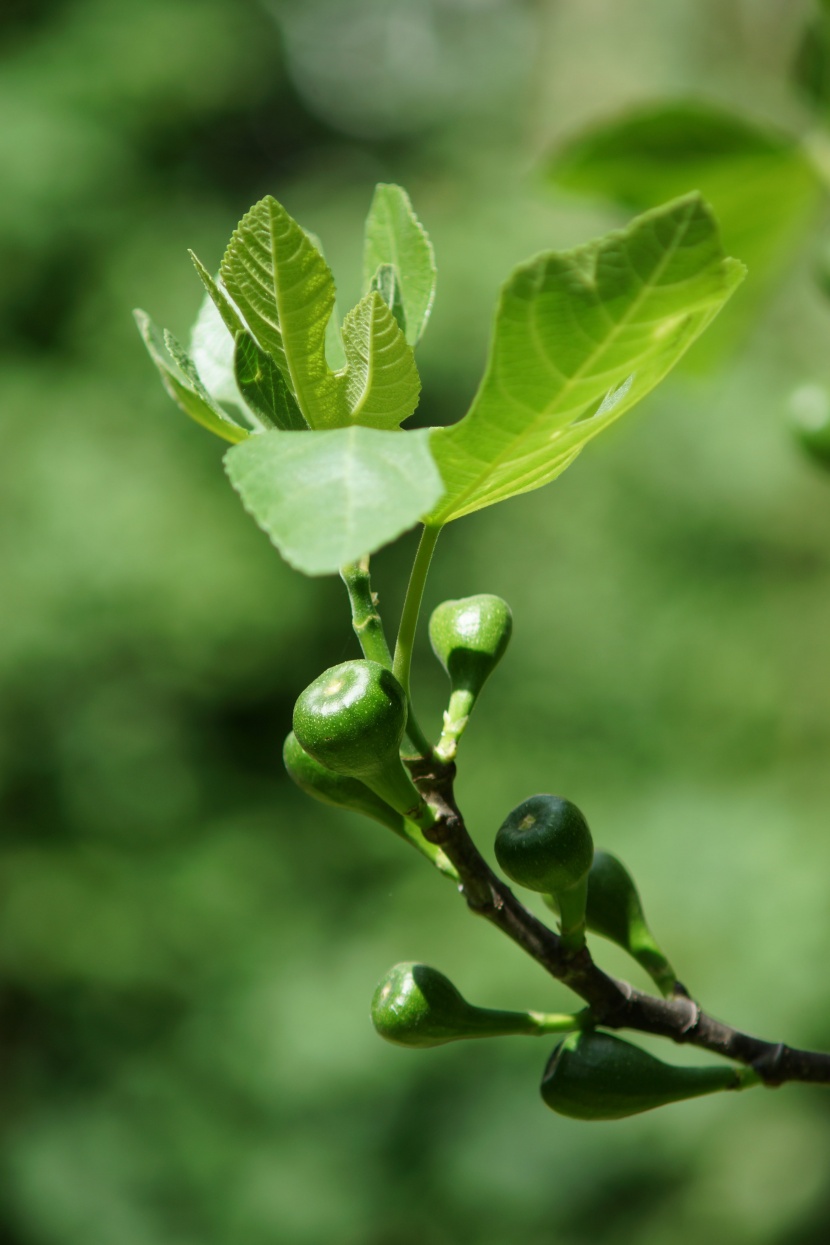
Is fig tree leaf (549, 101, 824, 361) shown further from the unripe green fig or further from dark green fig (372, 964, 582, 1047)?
dark green fig (372, 964, 582, 1047)

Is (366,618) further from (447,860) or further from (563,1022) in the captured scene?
(563,1022)

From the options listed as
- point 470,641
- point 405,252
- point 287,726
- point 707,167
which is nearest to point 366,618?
point 470,641

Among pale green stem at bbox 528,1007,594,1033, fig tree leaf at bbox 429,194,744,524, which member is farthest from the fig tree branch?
fig tree leaf at bbox 429,194,744,524

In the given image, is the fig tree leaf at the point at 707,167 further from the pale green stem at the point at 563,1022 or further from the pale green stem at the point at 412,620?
the pale green stem at the point at 563,1022

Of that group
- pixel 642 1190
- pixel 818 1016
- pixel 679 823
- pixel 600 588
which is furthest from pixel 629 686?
pixel 642 1190

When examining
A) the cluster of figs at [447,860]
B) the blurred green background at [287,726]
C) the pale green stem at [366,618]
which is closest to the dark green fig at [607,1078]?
the cluster of figs at [447,860]
